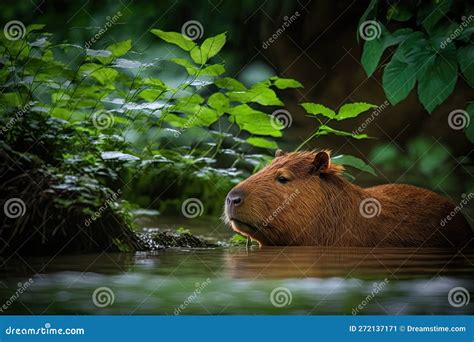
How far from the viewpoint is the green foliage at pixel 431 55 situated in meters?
3.95

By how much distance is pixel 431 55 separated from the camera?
3.96m

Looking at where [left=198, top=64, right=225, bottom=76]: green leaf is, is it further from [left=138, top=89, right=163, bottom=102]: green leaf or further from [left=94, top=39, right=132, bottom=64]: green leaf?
[left=94, top=39, right=132, bottom=64]: green leaf

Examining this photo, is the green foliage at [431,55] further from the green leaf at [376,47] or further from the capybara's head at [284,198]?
the capybara's head at [284,198]

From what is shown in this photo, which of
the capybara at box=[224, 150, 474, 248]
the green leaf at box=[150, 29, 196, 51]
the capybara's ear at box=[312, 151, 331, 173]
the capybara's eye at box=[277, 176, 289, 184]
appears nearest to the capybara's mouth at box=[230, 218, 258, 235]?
the capybara at box=[224, 150, 474, 248]

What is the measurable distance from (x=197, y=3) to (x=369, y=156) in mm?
2079

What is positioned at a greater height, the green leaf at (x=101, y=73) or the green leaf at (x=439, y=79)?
the green leaf at (x=439, y=79)

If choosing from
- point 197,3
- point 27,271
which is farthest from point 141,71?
point 27,271

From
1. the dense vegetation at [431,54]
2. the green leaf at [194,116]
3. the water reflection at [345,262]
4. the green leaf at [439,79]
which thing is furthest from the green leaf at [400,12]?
the water reflection at [345,262]

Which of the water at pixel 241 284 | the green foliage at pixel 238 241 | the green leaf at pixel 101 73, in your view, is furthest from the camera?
the green foliage at pixel 238 241

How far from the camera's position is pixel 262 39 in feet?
21.0

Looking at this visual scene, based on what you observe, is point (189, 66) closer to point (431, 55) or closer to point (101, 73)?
point (101, 73)

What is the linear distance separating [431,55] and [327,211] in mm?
986

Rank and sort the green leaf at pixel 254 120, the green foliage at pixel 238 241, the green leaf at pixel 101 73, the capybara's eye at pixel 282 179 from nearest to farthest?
the capybara's eye at pixel 282 179
the green leaf at pixel 101 73
the green foliage at pixel 238 241
the green leaf at pixel 254 120
